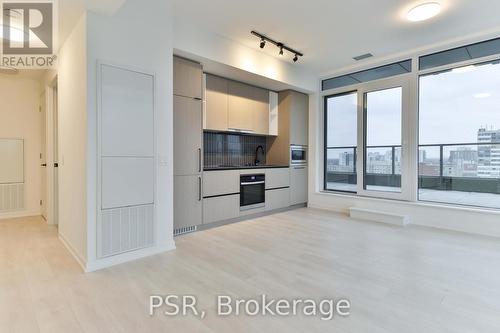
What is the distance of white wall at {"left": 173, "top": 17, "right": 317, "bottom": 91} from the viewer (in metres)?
3.39

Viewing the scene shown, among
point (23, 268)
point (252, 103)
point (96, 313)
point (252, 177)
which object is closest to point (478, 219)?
point (252, 177)

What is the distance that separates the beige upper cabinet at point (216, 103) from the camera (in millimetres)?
4254

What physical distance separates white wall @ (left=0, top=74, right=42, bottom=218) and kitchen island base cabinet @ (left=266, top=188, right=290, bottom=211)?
4343 mm

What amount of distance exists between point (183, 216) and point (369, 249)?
7.82 feet

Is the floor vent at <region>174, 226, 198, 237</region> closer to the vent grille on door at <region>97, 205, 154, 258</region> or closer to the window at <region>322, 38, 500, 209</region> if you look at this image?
the vent grille on door at <region>97, 205, 154, 258</region>

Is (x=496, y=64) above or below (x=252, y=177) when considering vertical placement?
above

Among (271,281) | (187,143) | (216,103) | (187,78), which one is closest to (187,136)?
(187,143)

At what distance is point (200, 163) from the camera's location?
3.79 meters

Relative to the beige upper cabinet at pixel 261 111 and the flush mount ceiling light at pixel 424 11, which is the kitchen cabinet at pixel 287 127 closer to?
the beige upper cabinet at pixel 261 111

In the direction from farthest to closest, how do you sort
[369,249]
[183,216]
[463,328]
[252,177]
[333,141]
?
[333,141] → [252,177] → [183,216] → [369,249] → [463,328]

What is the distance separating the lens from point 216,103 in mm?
4359

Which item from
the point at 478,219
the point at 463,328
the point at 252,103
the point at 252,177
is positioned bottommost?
the point at 463,328

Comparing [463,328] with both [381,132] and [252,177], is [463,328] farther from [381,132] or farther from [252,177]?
[381,132]

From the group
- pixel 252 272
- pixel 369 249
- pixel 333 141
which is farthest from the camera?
pixel 333 141
